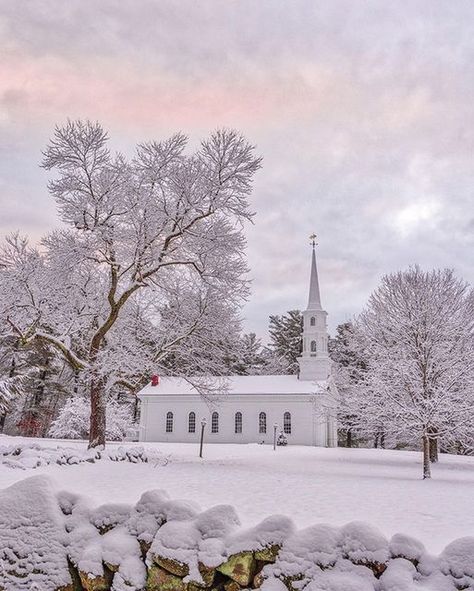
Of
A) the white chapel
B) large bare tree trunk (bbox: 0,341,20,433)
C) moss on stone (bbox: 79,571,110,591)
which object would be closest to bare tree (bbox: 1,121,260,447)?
moss on stone (bbox: 79,571,110,591)

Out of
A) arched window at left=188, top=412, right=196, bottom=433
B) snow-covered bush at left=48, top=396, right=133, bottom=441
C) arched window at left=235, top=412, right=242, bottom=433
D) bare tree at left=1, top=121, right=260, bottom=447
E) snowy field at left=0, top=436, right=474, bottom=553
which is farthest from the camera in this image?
arched window at left=188, top=412, right=196, bottom=433

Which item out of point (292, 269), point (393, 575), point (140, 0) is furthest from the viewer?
point (292, 269)

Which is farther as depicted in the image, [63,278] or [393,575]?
[63,278]

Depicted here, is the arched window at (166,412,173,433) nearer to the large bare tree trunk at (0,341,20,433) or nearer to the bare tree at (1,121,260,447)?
the large bare tree trunk at (0,341,20,433)

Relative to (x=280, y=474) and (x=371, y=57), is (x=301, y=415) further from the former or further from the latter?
(x=371, y=57)

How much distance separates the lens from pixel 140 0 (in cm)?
904

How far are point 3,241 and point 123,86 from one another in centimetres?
815

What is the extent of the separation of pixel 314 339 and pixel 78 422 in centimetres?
1753

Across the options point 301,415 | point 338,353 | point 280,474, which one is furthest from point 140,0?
point 338,353

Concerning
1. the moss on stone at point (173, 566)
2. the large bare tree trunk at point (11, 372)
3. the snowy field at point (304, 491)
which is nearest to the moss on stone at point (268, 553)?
the moss on stone at point (173, 566)

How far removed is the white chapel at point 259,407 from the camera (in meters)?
32.4

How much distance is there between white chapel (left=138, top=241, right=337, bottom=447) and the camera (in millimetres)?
32375

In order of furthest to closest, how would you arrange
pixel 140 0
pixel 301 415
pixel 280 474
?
pixel 301 415, pixel 280 474, pixel 140 0

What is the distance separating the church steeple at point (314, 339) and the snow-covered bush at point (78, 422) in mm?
13215
